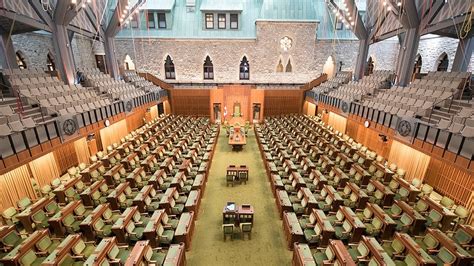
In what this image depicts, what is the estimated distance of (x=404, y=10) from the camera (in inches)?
566

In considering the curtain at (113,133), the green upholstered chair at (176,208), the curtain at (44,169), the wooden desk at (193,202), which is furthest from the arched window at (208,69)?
the green upholstered chair at (176,208)

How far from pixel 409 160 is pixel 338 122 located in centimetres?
783

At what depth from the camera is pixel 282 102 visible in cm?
2352

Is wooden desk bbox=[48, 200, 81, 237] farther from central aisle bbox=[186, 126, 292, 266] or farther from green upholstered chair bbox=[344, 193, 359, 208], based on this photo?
green upholstered chair bbox=[344, 193, 359, 208]

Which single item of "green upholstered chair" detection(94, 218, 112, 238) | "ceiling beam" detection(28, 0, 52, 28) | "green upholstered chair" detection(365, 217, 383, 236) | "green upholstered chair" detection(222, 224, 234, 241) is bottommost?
"green upholstered chair" detection(222, 224, 234, 241)

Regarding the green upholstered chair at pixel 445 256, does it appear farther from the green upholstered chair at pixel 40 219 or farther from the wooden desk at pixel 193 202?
the green upholstered chair at pixel 40 219

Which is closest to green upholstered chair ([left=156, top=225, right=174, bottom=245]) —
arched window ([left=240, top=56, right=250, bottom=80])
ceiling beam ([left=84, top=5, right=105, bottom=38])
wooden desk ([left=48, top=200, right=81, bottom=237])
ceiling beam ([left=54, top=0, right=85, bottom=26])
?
wooden desk ([left=48, top=200, right=81, bottom=237])

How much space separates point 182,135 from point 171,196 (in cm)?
869

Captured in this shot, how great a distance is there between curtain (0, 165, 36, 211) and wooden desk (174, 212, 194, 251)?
677cm

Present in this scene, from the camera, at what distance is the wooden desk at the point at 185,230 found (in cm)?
712

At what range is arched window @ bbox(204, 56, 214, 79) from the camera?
82.8 feet

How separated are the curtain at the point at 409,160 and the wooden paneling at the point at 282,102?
11839 millimetres

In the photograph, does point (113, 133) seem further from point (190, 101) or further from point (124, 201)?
point (190, 101)

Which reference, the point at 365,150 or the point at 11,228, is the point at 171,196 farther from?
the point at 365,150
